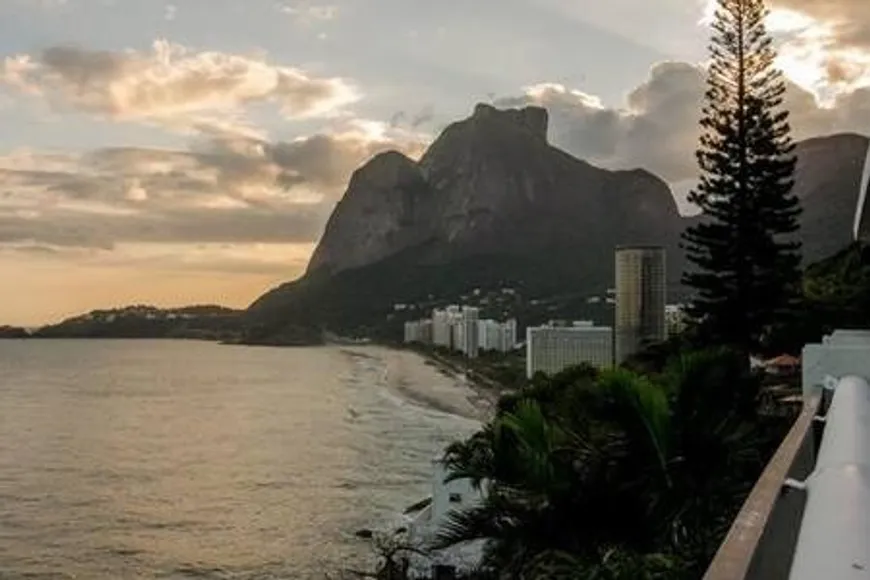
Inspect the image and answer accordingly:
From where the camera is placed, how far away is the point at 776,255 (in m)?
19.5

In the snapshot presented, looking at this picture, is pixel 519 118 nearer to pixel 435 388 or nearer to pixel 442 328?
pixel 442 328

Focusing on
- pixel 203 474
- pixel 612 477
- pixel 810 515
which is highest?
pixel 810 515

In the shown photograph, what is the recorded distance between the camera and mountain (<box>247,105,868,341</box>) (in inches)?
5103

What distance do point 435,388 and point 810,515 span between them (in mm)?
74017

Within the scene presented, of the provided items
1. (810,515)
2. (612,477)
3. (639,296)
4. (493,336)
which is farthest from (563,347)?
(810,515)

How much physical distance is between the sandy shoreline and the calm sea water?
5.13 feet

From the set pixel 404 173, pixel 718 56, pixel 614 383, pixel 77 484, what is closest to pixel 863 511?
pixel 614 383

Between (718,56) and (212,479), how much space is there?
2382cm

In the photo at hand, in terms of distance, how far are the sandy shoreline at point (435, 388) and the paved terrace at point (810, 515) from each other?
138ft

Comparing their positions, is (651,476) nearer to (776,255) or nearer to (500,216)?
(776,255)

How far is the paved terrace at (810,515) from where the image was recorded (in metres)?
1.20

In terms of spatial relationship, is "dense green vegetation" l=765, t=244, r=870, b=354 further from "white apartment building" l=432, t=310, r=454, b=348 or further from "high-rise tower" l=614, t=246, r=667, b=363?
"white apartment building" l=432, t=310, r=454, b=348

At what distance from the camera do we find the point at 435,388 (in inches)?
2960

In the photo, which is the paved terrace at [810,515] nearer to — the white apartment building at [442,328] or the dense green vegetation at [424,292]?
the dense green vegetation at [424,292]
